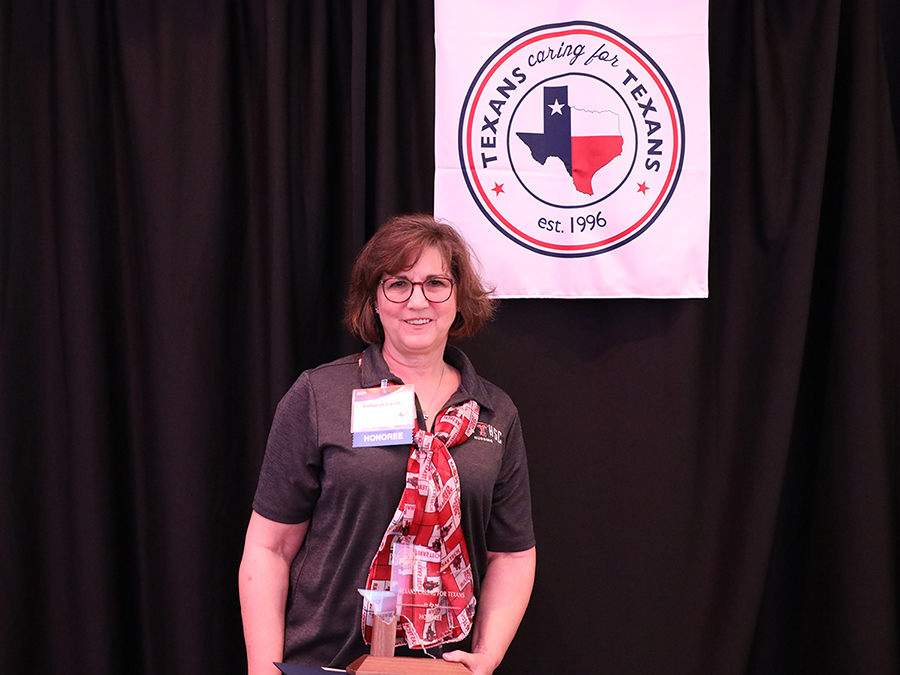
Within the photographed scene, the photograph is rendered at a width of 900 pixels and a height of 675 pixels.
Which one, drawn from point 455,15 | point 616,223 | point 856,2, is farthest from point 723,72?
point 455,15

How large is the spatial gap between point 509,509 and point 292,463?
1.68 ft

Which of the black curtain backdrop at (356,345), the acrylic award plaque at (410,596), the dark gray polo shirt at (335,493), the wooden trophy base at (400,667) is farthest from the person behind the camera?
the black curtain backdrop at (356,345)

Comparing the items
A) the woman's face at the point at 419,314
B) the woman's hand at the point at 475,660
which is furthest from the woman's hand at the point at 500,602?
the woman's face at the point at 419,314

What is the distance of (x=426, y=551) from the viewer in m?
1.57

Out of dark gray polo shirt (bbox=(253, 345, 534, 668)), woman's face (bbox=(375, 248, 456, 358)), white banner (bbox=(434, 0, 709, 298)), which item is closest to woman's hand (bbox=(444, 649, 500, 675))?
dark gray polo shirt (bbox=(253, 345, 534, 668))

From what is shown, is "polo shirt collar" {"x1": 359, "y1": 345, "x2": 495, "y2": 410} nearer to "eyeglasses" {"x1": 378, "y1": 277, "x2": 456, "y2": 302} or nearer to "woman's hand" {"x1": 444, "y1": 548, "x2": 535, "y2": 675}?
"eyeglasses" {"x1": 378, "y1": 277, "x2": 456, "y2": 302}

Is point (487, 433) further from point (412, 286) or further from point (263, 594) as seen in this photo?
point (263, 594)

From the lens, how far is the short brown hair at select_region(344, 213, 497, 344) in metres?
1.65

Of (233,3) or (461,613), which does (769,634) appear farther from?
(233,3)

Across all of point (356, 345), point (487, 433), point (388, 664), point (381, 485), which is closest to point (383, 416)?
point (381, 485)

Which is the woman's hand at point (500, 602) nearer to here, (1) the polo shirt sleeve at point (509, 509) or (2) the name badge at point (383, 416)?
(1) the polo shirt sleeve at point (509, 509)

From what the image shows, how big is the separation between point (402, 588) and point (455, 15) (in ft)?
5.09

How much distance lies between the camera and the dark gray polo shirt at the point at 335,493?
156 cm

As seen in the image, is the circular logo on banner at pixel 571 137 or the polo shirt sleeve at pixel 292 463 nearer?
the polo shirt sleeve at pixel 292 463
